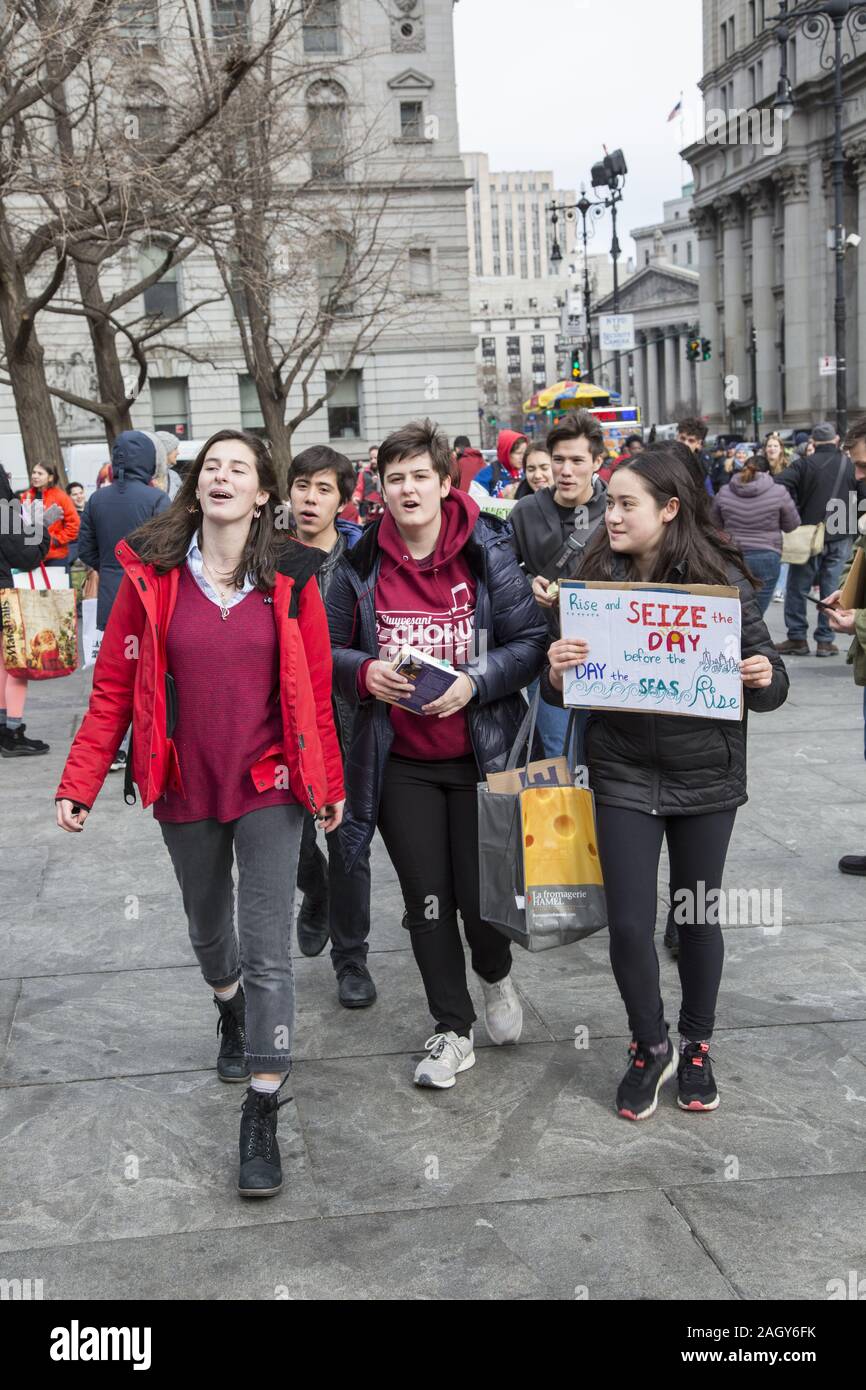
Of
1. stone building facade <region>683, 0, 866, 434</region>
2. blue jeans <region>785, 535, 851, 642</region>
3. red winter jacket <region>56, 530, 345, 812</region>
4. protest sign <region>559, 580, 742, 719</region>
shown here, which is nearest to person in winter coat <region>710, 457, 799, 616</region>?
blue jeans <region>785, 535, 851, 642</region>

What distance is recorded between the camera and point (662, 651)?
13.8 feet

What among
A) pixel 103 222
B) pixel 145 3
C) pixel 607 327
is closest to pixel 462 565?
pixel 103 222

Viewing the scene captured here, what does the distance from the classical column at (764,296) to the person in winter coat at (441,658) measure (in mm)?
85455

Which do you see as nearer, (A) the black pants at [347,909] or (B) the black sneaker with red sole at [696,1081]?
(B) the black sneaker with red sole at [696,1081]

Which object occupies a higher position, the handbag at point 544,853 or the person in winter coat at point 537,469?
the person in winter coat at point 537,469

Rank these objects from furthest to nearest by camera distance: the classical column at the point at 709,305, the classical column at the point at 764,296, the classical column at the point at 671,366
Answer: the classical column at the point at 671,366
the classical column at the point at 709,305
the classical column at the point at 764,296

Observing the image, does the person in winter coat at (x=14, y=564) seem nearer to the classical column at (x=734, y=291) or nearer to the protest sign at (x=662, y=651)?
the protest sign at (x=662, y=651)

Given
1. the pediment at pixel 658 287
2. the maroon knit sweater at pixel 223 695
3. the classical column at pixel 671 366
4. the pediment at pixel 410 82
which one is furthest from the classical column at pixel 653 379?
the maroon knit sweater at pixel 223 695

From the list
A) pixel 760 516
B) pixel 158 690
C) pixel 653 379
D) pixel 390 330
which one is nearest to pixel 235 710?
pixel 158 690

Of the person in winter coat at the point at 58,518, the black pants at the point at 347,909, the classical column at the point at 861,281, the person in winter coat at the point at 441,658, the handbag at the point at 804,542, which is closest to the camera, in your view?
the person in winter coat at the point at 441,658

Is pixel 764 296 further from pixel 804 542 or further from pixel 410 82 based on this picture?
pixel 804 542

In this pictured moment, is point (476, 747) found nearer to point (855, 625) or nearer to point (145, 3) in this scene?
point (855, 625)

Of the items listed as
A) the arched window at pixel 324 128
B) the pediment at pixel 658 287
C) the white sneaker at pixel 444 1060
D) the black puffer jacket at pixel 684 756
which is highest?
the pediment at pixel 658 287

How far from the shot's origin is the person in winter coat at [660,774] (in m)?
4.26
